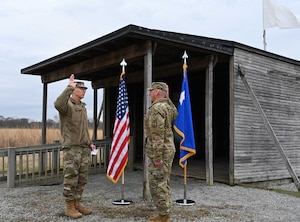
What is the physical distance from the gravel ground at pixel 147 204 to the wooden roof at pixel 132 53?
96.5 inches

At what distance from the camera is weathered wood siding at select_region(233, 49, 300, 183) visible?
7.05m

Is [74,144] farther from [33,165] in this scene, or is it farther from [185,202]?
[33,165]

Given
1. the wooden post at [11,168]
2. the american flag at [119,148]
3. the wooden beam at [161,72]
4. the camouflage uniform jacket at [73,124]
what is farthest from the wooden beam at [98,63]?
the wooden post at [11,168]

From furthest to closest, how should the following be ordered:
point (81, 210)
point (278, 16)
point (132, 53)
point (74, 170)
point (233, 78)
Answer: point (278, 16), point (233, 78), point (132, 53), point (81, 210), point (74, 170)

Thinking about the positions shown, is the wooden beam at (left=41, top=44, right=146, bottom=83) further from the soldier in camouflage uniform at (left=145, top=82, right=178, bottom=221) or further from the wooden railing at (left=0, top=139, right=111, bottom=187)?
the soldier in camouflage uniform at (left=145, top=82, right=178, bottom=221)

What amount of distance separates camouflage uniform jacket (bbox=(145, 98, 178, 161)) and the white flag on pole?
7.03 m

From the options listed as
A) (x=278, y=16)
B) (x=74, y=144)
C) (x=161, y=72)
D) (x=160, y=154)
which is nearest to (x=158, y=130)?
(x=160, y=154)

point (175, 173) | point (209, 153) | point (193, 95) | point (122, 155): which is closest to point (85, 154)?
point (122, 155)

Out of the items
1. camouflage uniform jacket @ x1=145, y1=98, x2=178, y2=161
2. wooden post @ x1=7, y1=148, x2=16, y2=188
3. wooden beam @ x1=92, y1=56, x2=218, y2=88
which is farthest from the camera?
wooden beam @ x1=92, y1=56, x2=218, y2=88

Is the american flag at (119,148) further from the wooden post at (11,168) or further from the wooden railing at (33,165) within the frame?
the wooden post at (11,168)

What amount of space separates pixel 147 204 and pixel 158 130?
1.73 meters

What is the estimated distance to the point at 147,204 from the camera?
16.9 feet

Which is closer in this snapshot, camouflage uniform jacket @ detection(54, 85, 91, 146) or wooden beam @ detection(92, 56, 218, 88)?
camouflage uniform jacket @ detection(54, 85, 91, 146)

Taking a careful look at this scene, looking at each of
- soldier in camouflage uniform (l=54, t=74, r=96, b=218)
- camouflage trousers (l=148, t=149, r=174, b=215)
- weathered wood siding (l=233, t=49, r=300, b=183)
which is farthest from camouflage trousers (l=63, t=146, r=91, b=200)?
weathered wood siding (l=233, t=49, r=300, b=183)
